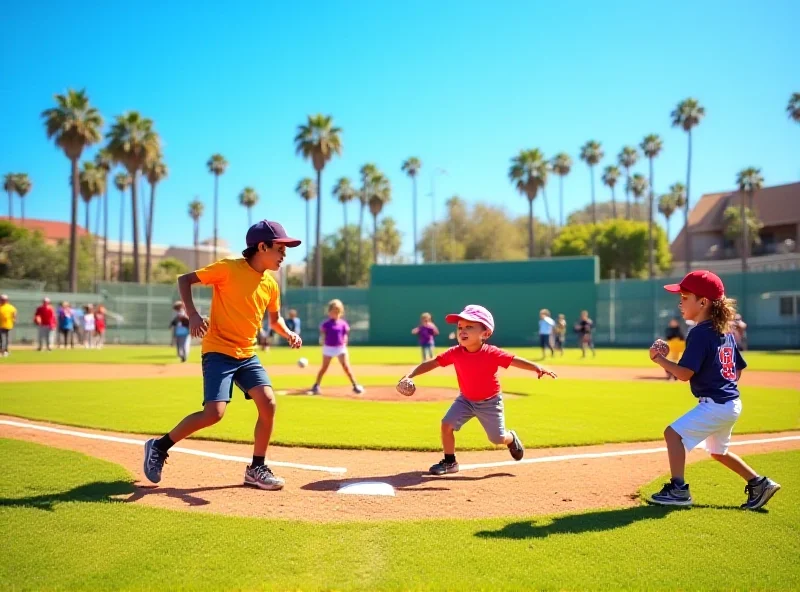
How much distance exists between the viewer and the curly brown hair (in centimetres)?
509

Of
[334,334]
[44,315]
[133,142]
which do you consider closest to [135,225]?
[133,142]

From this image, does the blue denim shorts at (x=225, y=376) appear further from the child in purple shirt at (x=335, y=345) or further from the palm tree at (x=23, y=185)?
the palm tree at (x=23, y=185)

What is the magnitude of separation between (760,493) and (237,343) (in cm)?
435

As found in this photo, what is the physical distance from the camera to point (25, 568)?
12.0ft

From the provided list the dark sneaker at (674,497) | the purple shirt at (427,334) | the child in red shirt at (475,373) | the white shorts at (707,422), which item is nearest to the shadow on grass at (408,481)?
the child in red shirt at (475,373)

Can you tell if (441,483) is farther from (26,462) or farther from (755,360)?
(755,360)

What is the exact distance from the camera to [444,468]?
6.41 metres

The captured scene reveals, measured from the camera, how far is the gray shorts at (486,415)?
638 cm

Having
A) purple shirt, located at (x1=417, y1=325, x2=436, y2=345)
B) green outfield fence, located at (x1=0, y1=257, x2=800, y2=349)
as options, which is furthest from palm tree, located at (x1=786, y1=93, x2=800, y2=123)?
purple shirt, located at (x1=417, y1=325, x2=436, y2=345)

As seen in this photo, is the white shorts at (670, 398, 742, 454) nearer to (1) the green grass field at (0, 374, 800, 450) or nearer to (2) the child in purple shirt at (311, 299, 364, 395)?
(1) the green grass field at (0, 374, 800, 450)

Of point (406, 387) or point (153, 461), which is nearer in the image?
point (153, 461)

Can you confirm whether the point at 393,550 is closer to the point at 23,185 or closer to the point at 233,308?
the point at 233,308

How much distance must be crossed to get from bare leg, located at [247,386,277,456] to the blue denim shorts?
2.3 inches

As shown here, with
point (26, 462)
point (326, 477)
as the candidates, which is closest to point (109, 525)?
point (326, 477)
